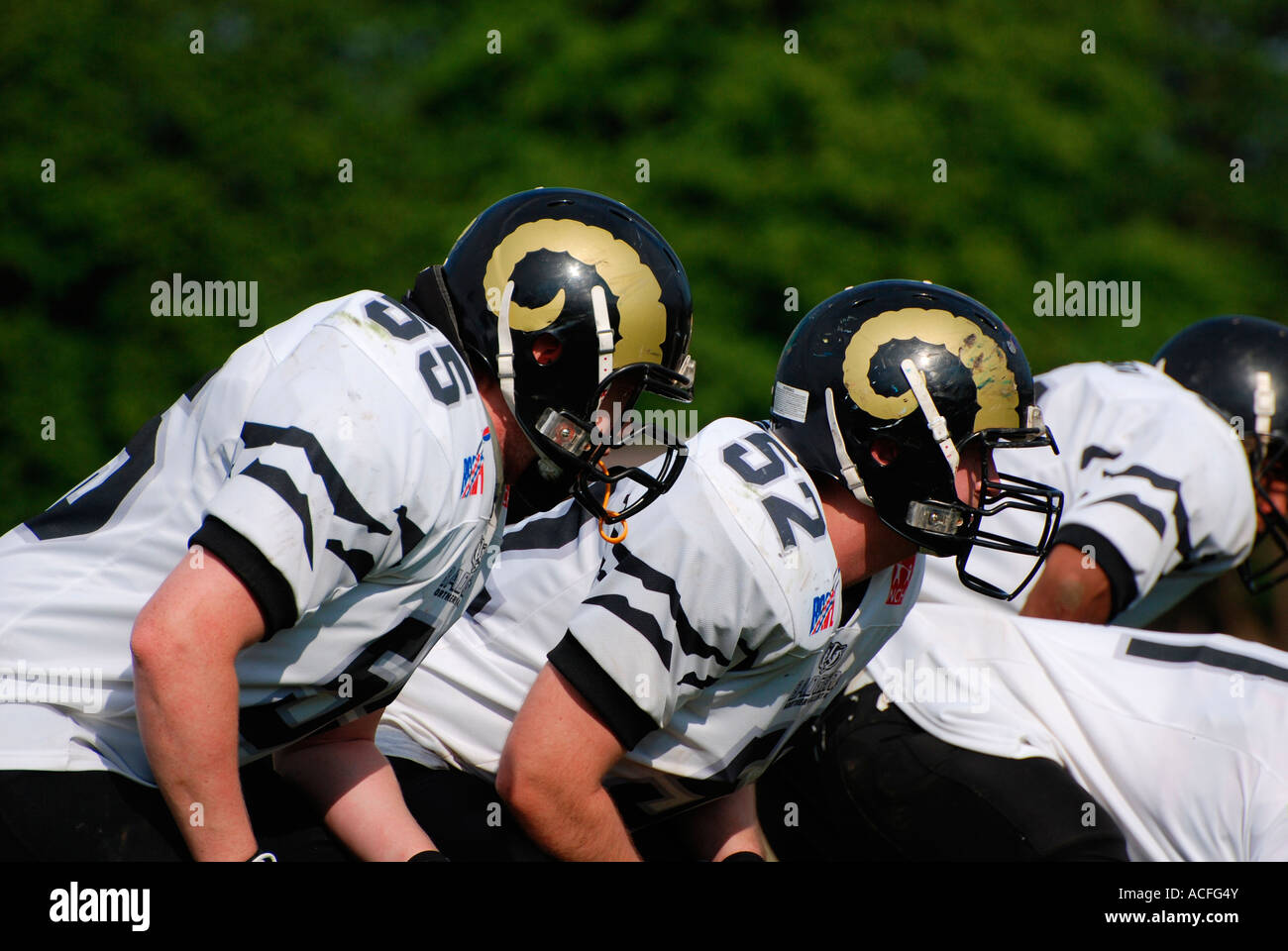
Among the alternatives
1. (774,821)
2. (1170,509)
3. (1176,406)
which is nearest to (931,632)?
(774,821)

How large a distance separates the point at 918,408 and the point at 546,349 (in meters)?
0.83

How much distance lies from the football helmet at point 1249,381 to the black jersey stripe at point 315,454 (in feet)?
11.8

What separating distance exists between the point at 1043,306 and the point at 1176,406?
7877 mm

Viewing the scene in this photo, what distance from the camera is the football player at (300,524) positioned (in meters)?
2.10

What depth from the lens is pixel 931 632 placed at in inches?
140

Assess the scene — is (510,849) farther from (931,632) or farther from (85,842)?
(931,632)

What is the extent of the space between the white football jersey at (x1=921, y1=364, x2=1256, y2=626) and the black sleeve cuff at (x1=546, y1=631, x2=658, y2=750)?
1818 millimetres

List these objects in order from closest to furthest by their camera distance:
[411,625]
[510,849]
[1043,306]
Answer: [411,625] < [510,849] < [1043,306]

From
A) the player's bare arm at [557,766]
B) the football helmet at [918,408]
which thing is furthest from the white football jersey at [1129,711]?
the player's bare arm at [557,766]

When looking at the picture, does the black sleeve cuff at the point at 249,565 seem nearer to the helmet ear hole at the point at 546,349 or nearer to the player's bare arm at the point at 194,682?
the player's bare arm at the point at 194,682

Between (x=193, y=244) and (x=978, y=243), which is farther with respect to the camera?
(x=978, y=243)

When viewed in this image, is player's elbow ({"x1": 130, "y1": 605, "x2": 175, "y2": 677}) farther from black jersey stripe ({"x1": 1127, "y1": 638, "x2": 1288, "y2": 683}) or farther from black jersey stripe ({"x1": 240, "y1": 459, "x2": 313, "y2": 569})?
black jersey stripe ({"x1": 1127, "y1": 638, "x2": 1288, "y2": 683})

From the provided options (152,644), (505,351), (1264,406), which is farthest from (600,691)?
(1264,406)

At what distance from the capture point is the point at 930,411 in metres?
2.80
